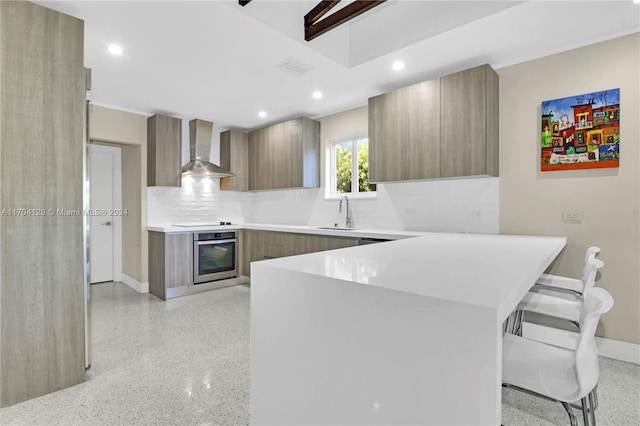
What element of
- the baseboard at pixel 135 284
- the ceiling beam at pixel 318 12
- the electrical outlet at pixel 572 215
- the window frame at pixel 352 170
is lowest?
the baseboard at pixel 135 284

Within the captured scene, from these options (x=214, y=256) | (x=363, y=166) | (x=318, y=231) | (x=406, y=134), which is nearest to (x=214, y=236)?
(x=214, y=256)

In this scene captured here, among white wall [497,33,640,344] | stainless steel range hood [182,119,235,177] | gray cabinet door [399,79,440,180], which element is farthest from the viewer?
stainless steel range hood [182,119,235,177]

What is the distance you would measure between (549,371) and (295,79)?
3110 millimetres

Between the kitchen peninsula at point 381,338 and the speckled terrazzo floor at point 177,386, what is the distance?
0.92 m

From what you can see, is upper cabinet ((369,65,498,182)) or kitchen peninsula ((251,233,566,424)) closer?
kitchen peninsula ((251,233,566,424))

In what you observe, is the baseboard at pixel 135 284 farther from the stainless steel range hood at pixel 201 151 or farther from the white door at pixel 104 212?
the stainless steel range hood at pixel 201 151

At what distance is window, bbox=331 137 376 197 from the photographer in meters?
4.24

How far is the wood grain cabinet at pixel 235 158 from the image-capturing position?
5.21 metres

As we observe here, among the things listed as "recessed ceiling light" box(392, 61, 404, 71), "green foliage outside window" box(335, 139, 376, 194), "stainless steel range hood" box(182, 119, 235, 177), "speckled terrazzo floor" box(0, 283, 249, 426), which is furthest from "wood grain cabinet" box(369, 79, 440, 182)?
"stainless steel range hood" box(182, 119, 235, 177)

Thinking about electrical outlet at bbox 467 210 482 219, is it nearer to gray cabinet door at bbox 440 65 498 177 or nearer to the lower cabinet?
gray cabinet door at bbox 440 65 498 177

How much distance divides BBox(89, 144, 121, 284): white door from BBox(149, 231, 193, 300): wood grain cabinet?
3.96 ft

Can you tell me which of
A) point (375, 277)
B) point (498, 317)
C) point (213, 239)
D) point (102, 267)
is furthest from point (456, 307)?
point (102, 267)

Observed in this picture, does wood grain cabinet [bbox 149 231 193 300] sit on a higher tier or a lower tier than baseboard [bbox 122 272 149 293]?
higher

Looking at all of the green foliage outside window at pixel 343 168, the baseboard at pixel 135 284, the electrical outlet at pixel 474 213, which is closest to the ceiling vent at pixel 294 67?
the green foliage outside window at pixel 343 168
